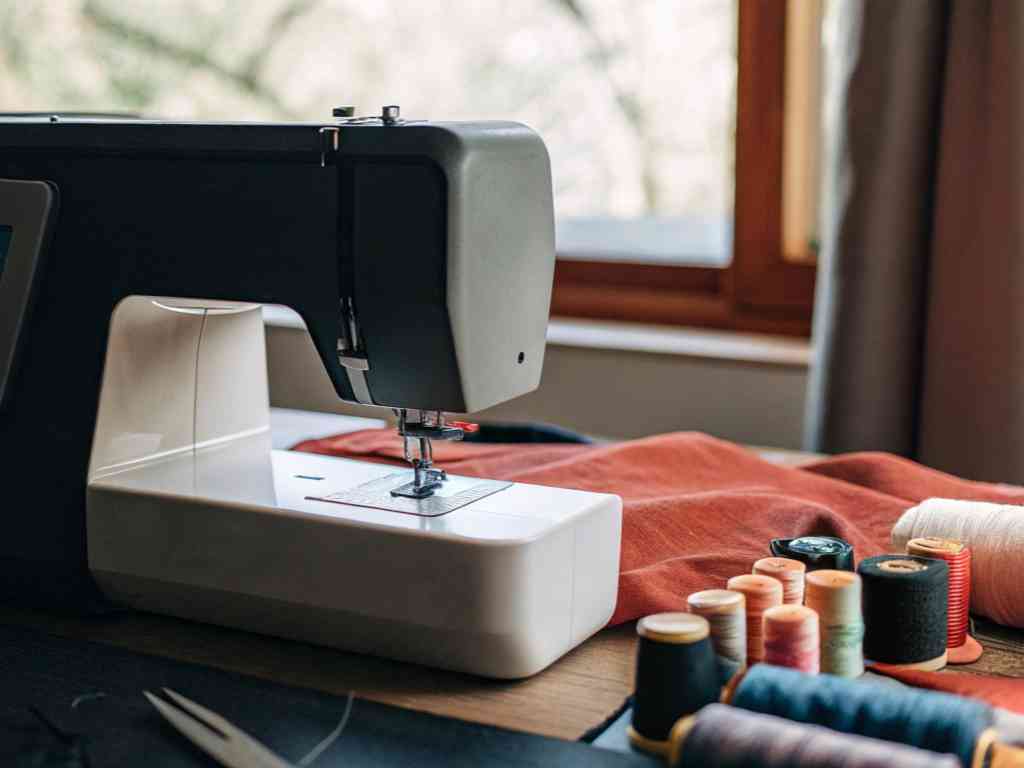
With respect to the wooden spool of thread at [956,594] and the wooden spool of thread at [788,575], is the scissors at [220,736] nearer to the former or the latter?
the wooden spool of thread at [788,575]

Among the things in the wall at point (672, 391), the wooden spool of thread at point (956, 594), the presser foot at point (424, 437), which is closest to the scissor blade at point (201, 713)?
the presser foot at point (424, 437)

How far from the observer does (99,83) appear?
397 centimetres

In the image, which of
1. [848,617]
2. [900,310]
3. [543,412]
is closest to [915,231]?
[900,310]

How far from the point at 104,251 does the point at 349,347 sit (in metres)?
0.29

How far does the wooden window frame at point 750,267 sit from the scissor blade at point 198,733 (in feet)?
7.26

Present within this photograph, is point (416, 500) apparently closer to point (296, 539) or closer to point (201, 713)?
point (296, 539)

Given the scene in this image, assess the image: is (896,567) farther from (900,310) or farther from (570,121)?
(570,121)

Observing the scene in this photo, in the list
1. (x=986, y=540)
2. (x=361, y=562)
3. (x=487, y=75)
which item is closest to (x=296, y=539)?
(x=361, y=562)

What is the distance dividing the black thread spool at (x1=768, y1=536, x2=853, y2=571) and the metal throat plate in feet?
0.88

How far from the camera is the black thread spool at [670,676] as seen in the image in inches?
39.0

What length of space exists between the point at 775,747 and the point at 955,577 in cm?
43

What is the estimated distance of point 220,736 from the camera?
40.1 inches

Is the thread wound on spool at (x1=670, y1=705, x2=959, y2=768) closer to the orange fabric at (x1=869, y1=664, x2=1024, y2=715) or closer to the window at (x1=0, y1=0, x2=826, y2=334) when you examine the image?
the orange fabric at (x1=869, y1=664, x2=1024, y2=715)

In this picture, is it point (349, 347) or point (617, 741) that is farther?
point (349, 347)
